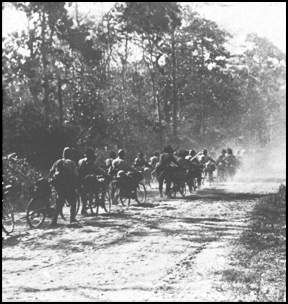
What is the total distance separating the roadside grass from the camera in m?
7.95

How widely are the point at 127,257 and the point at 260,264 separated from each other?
2.39m

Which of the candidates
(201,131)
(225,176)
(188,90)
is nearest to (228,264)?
(225,176)

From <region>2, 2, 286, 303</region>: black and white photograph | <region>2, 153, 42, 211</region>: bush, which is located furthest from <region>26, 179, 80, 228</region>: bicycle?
<region>2, 153, 42, 211</region>: bush

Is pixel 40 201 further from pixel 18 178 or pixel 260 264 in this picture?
pixel 260 264

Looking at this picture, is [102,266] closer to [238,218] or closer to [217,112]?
[238,218]

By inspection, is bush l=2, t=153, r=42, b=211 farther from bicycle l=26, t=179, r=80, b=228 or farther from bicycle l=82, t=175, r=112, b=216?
bicycle l=26, t=179, r=80, b=228

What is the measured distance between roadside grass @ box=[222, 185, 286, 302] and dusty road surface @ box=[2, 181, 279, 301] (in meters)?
A: 0.21

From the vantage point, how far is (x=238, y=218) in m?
15.9

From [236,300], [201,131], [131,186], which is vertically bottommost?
[236,300]

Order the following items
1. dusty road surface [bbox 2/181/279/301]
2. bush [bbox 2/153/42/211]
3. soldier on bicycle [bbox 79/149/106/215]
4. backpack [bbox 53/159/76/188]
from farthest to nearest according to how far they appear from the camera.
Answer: bush [bbox 2/153/42/211]
soldier on bicycle [bbox 79/149/106/215]
backpack [bbox 53/159/76/188]
dusty road surface [bbox 2/181/279/301]

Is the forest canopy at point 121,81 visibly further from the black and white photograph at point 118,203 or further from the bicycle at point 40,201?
the bicycle at point 40,201

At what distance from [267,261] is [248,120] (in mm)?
70594

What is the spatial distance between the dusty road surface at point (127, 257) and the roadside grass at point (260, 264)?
0.21 metres

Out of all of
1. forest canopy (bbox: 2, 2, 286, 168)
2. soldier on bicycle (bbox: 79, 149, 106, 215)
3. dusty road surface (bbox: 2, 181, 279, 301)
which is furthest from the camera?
forest canopy (bbox: 2, 2, 286, 168)
